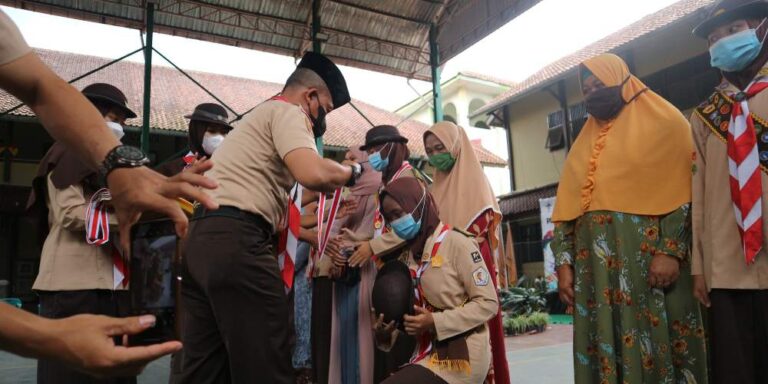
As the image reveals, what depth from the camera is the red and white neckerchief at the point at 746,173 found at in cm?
211

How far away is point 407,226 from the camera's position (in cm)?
287

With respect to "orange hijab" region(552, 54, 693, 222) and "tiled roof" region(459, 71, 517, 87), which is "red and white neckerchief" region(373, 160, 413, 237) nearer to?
"orange hijab" region(552, 54, 693, 222)

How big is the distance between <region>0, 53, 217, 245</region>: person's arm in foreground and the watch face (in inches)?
1.1

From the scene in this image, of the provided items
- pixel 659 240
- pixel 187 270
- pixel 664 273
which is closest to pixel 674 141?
pixel 659 240

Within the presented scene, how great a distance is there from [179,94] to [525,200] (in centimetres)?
1129

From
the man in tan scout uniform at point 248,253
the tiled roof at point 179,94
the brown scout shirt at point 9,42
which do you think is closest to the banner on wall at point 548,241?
the tiled roof at point 179,94

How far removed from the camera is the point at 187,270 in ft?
7.20

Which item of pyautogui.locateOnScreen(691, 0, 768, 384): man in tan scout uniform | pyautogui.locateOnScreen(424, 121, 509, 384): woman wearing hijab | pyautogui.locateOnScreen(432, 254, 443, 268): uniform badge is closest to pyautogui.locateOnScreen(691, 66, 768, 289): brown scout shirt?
pyautogui.locateOnScreen(691, 0, 768, 384): man in tan scout uniform

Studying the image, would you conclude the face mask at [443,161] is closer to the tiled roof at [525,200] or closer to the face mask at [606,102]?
the face mask at [606,102]

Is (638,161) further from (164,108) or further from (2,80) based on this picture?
(164,108)

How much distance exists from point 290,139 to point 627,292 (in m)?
1.71

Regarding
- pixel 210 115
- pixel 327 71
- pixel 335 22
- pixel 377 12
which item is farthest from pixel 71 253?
pixel 377 12

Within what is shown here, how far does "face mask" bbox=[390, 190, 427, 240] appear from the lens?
2867 millimetres

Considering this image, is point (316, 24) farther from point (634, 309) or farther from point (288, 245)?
point (634, 309)
